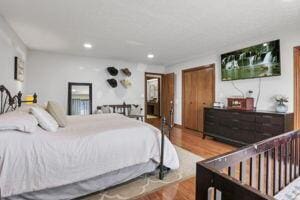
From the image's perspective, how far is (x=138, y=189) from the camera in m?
2.11

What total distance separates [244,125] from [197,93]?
1983 millimetres

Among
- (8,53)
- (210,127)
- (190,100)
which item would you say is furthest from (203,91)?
(8,53)

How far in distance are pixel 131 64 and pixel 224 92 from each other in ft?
10.7

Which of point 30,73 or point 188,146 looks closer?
point 188,146

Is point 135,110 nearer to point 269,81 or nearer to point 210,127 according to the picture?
point 210,127

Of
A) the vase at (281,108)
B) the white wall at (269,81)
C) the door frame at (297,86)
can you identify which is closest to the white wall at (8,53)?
the white wall at (269,81)

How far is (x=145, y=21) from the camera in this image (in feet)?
9.23

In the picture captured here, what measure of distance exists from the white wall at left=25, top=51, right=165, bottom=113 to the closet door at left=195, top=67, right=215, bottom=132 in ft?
6.84

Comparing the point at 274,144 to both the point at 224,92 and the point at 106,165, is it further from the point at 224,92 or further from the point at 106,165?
the point at 224,92

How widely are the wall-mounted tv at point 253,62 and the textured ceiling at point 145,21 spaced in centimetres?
31

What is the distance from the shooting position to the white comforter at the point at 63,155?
1.50 meters

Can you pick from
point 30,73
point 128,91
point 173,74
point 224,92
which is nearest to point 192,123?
point 224,92

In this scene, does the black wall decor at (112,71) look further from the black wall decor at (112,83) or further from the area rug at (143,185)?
the area rug at (143,185)

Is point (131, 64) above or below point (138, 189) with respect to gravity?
above
